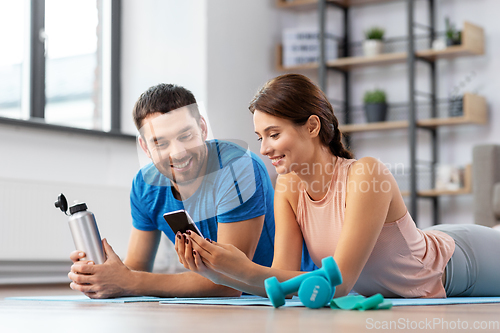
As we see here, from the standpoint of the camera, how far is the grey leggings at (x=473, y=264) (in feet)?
4.99

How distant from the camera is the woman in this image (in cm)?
117

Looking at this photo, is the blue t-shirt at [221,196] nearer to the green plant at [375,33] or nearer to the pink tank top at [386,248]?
the pink tank top at [386,248]

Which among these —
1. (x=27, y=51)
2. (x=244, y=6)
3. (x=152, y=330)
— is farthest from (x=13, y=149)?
(x=152, y=330)

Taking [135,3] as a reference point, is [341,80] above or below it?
below

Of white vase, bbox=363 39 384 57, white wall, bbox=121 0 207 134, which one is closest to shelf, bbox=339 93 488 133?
white vase, bbox=363 39 384 57

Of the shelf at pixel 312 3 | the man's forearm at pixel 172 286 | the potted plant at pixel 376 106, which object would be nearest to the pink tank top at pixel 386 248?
the man's forearm at pixel 172 286

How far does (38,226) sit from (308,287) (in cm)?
196

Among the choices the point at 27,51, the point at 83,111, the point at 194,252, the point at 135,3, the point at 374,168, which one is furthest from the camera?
the point at 135,3

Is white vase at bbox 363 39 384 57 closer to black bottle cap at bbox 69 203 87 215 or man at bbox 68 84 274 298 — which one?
man at bbox 68 84 274 298

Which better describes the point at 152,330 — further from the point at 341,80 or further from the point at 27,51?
the point at 341,80

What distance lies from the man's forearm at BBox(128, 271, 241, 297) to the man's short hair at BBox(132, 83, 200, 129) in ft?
1.07

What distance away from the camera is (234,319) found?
37.4 inches

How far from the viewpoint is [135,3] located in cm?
360

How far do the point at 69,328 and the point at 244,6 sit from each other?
125 inches
